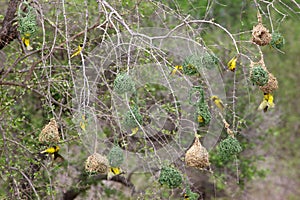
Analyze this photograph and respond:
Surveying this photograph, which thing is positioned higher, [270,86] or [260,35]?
[260,35]

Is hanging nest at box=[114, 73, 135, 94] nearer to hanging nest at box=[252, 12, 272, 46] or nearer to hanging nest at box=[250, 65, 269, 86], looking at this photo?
hanging nest at box=[250, 65, 269, 86]

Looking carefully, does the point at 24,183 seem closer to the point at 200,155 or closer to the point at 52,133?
the point at 52,133

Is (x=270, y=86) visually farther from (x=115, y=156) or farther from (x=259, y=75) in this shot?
(x=115, y=156)

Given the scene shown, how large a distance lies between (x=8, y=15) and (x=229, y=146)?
1.80 m

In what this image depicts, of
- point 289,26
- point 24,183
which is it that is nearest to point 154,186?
point 24,183

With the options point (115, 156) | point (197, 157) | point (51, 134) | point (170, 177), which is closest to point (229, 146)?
point (197, 157)

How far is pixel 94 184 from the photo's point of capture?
507 cm

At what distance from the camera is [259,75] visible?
2752mm

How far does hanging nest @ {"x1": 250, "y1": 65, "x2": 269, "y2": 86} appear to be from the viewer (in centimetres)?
275

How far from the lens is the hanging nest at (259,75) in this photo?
275cm

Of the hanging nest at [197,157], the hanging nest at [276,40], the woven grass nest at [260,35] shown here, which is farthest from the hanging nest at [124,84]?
the hanging nest at [276,40]

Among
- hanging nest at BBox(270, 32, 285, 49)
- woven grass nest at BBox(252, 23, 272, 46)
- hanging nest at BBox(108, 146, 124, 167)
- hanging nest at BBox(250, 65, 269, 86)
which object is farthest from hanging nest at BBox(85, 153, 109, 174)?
hanging nest at BBox(270, 32, 285, 49)

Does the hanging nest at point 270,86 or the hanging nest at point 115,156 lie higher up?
the hanging nest at point 270,86

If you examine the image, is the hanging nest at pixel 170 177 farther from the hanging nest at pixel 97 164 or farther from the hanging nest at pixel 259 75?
the hanging nest at pixel 259 75
